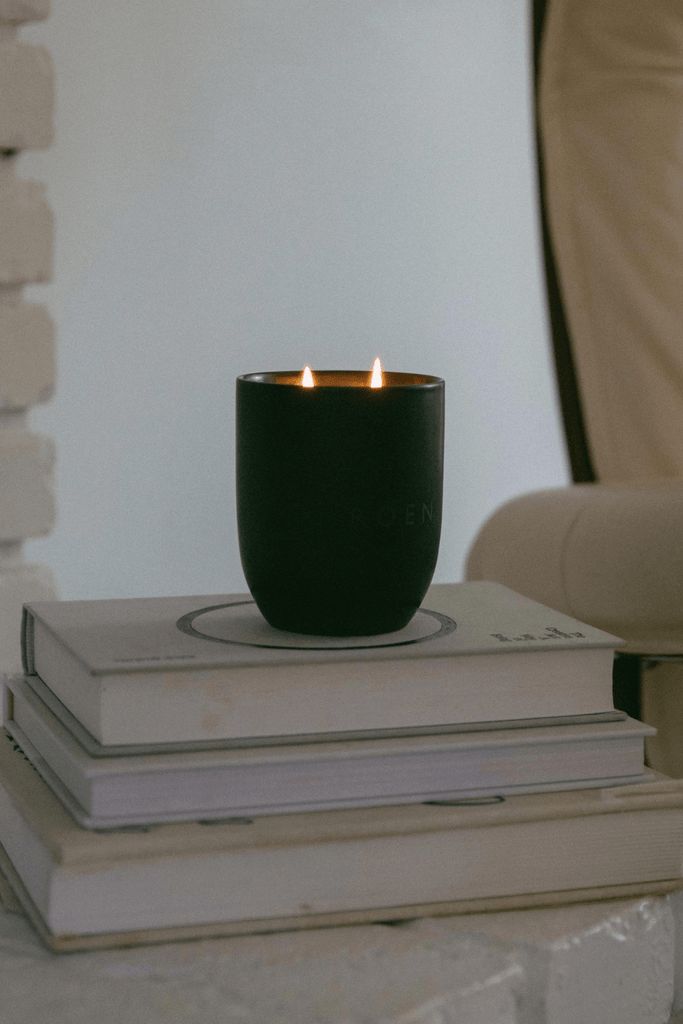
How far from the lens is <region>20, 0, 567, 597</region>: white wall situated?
1.58 meters

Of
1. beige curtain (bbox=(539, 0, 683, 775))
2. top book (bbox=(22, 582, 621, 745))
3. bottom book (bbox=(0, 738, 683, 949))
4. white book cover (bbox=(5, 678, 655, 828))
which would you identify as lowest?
bottom book (bbox=(0, 738, 683, 949))

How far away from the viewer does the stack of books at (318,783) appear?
0.51 meters

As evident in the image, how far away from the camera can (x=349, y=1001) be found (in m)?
0.47

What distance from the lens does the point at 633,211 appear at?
1260 mm

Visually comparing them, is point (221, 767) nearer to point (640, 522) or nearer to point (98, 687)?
point (98, 687)

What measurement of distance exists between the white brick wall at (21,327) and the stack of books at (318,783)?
0.37 meters

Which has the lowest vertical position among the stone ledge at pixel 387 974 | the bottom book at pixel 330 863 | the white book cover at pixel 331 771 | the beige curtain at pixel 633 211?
the stone ledge at pixel 387 974

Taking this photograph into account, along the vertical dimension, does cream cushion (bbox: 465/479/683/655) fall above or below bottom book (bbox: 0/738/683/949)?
above

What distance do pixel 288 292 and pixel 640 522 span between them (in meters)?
0.90

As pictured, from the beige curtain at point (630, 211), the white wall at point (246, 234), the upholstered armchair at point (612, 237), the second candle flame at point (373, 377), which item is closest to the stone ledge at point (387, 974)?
the second candle flame at point (373, 377)

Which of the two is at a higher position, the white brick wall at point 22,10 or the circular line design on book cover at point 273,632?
the white brick wall at point 22,10

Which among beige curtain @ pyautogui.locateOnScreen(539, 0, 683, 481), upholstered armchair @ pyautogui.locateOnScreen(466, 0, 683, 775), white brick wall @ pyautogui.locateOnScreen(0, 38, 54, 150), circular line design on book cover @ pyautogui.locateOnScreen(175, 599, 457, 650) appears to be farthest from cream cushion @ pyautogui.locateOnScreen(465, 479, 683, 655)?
white brick wall @ pyautogui.locateOnScreen(0, 38, 54, 150)

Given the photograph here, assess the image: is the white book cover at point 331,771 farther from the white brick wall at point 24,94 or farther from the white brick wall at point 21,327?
the white brick wall at point 24,94

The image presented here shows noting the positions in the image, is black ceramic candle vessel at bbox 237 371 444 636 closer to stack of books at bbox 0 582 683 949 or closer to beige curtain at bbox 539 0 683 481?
stack of books at bbox 0 582 683 949
